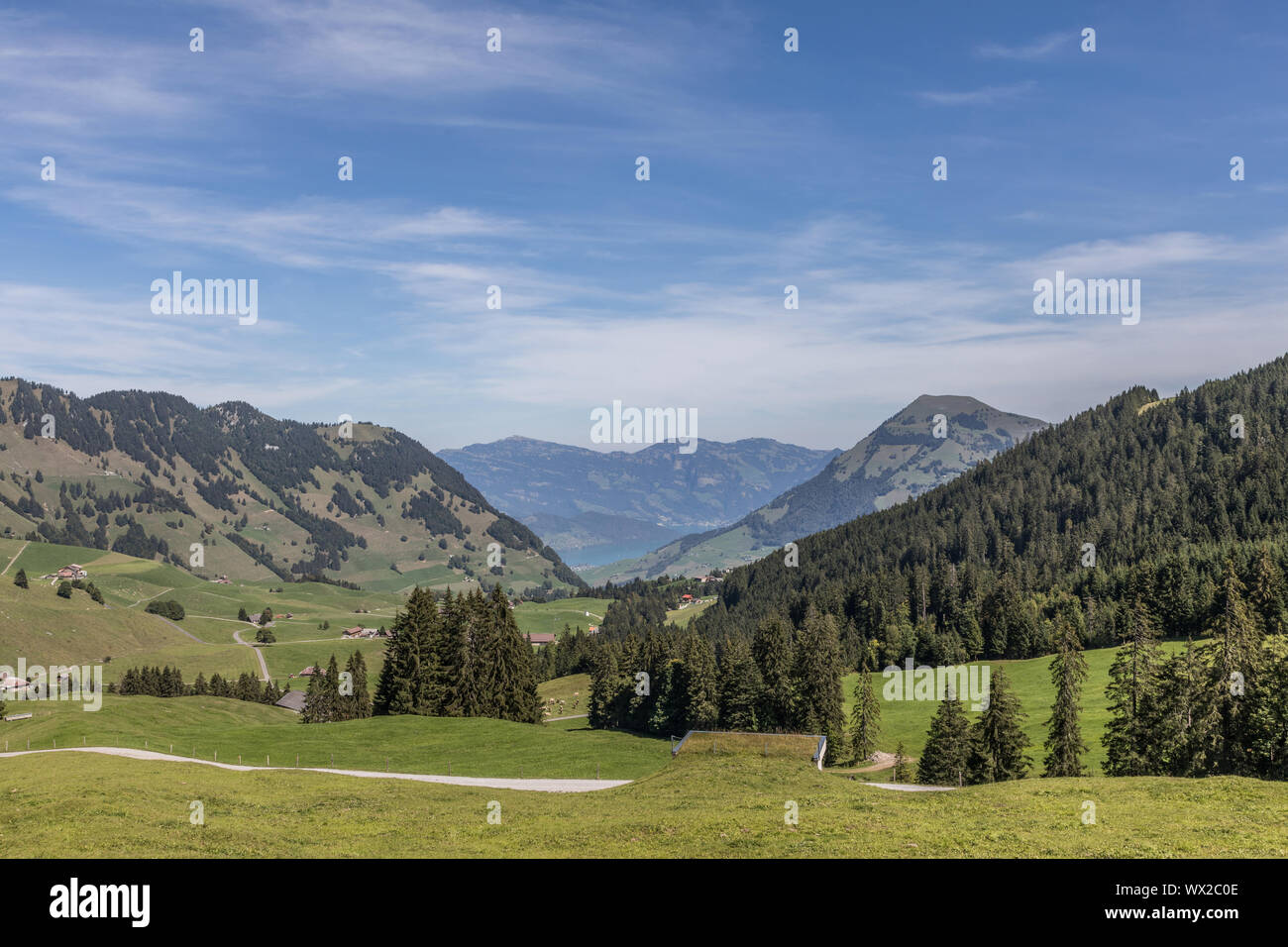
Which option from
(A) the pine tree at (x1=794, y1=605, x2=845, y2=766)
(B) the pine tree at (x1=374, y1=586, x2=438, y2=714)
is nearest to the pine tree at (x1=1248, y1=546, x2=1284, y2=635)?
(A) the pine tree at (x1=794, y1=605, x2=845, y2=766)

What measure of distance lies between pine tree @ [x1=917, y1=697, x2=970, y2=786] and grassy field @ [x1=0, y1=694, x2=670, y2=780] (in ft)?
79.1

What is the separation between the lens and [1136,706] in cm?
6894

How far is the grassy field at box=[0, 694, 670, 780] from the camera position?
70.0m

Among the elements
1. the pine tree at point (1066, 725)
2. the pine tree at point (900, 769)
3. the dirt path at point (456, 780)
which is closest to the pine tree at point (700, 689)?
the pine tree at point (900, 769)

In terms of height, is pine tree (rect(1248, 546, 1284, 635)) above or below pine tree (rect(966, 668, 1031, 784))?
above

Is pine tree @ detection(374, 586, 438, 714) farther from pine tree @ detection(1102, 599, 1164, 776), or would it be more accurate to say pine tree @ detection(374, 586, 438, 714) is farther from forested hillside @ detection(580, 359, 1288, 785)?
pine tree @ detection(1102, 599, 1164, 776)

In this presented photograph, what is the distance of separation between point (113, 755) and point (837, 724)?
75.6m

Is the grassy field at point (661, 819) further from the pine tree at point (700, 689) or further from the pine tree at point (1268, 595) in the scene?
the pine tree at point (1268, 595)

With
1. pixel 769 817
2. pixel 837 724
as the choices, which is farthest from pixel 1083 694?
pixel 769 817

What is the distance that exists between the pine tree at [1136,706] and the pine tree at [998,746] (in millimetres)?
6856

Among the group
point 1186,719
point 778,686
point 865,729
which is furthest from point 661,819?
point 778,686

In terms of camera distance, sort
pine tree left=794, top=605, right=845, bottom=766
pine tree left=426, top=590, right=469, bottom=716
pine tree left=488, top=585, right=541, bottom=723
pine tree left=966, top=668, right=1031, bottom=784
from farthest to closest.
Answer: pine tree left=488, top=585, right=541, bottom=723 < pine tree left=794, top=605, right=845, bottom=766 < pine tree left=426, top=590, right=469, bottom=716 < pine tree left=966, top=668, right=1031, bottom=784

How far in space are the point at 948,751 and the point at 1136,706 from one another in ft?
51.6

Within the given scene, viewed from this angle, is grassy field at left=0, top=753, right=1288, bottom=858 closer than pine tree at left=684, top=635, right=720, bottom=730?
Yes
